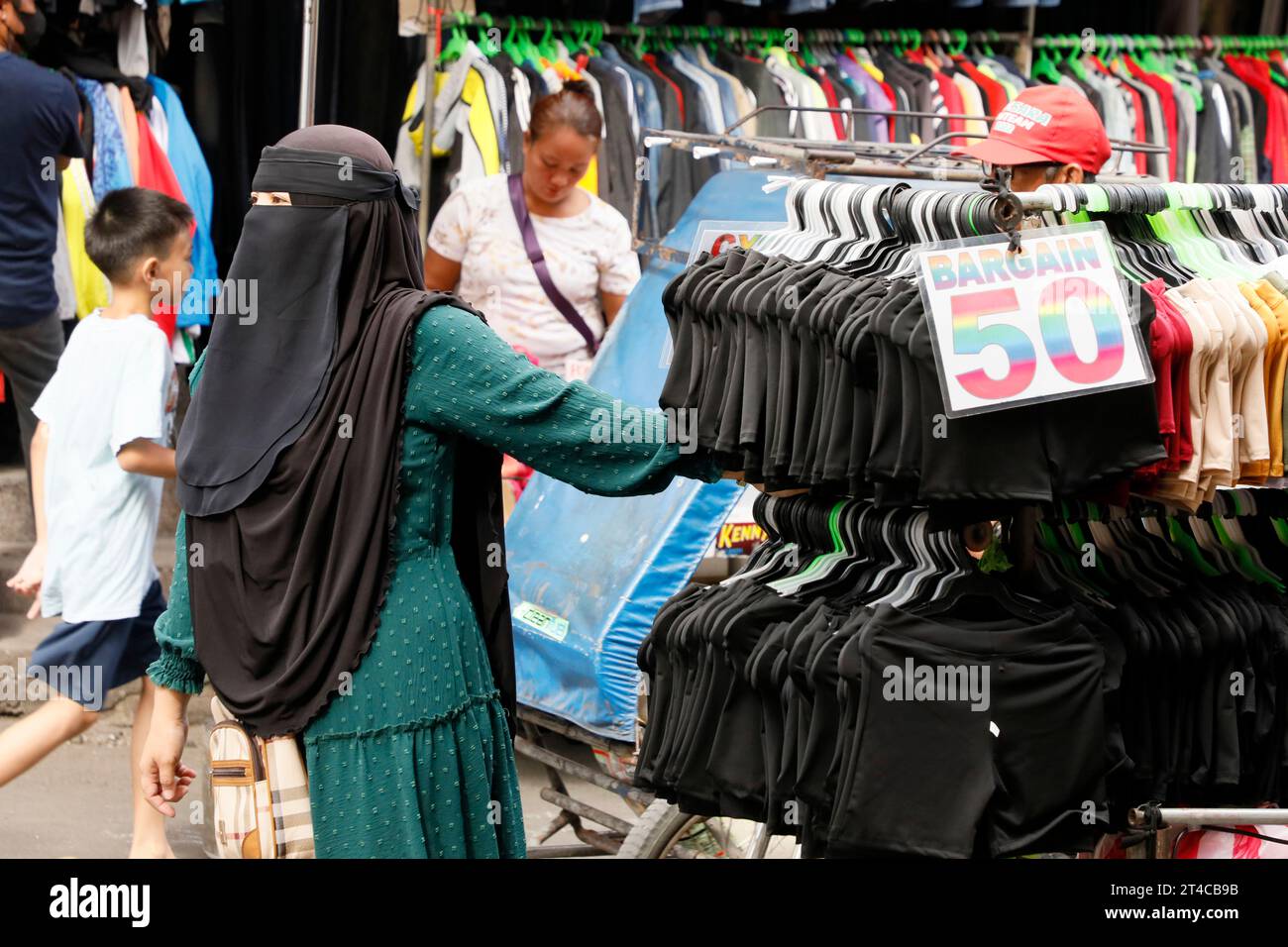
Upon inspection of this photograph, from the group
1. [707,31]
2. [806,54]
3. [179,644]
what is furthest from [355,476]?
[806,54]

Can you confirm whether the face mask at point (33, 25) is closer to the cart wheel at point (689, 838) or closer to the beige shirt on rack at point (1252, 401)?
the cart wheel at point (689, 838)

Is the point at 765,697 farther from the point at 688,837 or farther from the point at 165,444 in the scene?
the point at 165,444

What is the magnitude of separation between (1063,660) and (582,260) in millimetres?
3742

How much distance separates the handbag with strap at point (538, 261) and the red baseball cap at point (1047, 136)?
90.9 inches

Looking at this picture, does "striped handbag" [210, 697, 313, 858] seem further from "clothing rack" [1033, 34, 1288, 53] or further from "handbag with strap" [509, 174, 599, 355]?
"clothing rack" [1033, 34, 1288, 53]

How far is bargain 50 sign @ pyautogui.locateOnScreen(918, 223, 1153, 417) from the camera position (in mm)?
2758

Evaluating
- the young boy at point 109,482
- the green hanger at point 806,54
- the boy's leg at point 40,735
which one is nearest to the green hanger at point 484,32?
the green hanger at point 806,54

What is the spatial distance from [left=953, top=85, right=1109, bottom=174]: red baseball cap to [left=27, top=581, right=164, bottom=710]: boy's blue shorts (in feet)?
8.59

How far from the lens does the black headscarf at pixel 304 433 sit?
291 centimetres

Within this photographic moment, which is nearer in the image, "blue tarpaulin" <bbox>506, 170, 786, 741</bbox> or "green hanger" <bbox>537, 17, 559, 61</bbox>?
"blue tarpaulin" <bbox>506, 170, 786, 741</bbox>

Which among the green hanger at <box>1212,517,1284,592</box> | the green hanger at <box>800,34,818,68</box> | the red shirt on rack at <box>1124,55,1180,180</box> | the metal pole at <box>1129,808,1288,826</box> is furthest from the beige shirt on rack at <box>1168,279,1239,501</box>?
the red shirt on rack at <box>1124,55,1180,180</box>

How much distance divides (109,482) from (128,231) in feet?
2.31

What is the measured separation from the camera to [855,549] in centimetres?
331

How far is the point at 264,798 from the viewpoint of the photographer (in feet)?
9.72
